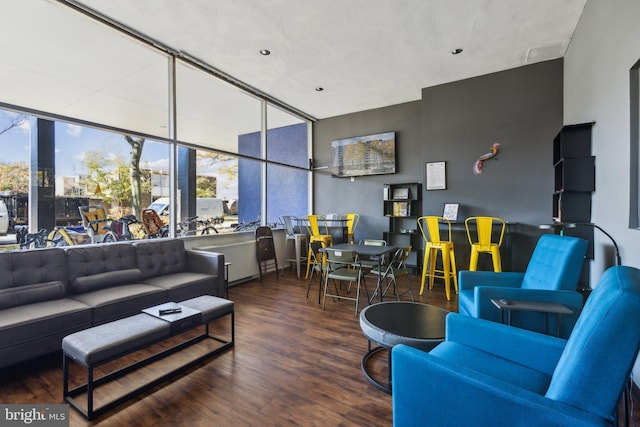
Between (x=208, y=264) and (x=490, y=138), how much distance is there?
15.6 feet

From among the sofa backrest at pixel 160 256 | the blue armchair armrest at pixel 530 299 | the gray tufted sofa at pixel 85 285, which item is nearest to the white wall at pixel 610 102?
the blue armchair armrest at pixel 530 299

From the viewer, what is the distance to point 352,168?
21.4 ft

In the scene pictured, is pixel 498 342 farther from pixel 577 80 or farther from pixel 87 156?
pixel 87 156

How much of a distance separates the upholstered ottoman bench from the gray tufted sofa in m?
0.41

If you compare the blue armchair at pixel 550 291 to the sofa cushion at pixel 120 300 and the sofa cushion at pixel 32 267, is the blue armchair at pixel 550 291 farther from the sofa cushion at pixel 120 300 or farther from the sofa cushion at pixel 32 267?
the sofa cushion at pixel 32 267

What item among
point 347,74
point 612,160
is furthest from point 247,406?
point 347,74

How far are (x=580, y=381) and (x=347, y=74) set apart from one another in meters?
4.70

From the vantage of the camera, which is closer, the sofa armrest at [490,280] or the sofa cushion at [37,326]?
the sofa cushion at [37,326]

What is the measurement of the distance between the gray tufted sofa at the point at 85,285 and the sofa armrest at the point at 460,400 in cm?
262

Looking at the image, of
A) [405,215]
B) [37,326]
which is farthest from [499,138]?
[37,326]

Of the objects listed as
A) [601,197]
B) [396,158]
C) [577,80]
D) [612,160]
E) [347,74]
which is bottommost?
[601,197]

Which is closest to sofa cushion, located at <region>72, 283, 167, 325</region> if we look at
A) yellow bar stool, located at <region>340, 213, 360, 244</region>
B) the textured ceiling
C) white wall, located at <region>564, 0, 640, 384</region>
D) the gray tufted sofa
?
the gray tufted sofa

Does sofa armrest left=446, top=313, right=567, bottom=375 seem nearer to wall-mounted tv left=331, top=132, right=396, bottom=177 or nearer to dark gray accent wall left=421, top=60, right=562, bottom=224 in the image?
dark gray accent wall left=421, top=60, right=562, bottom=224

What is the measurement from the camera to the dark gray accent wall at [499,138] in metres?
4.42
